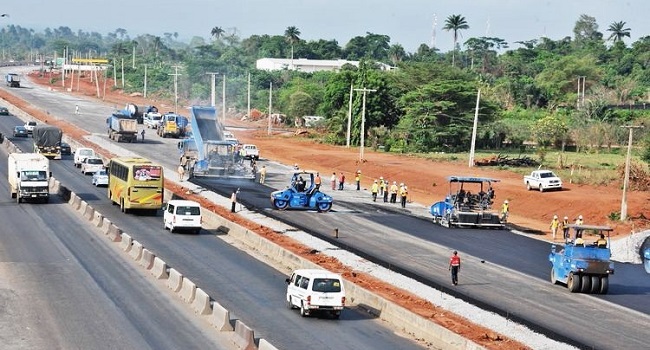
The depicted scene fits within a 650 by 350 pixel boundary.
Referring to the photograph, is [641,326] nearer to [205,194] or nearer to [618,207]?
[618,207]

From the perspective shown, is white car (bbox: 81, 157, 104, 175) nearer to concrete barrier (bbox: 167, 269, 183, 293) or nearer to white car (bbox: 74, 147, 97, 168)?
white car (bbox: 74, 147, 97, 168)

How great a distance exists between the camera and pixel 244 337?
2927 centimetres

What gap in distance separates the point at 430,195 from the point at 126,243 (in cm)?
3589

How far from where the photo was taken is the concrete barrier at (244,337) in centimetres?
2874

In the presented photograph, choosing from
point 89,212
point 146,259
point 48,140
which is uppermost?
point 48,140

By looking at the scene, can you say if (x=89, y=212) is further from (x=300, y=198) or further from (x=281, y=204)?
(x=300, y=198)

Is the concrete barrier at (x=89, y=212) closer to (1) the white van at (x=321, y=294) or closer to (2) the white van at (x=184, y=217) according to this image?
(2) the white van at (x=184, y=217)

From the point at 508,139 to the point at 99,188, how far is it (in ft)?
176

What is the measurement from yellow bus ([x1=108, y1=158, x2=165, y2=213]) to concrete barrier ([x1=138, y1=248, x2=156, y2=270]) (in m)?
13.8

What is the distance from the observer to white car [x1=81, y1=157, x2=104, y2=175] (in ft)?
255

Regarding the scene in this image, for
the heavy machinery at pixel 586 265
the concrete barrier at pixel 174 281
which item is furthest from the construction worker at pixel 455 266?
the concrete barrier at pixel 174 281

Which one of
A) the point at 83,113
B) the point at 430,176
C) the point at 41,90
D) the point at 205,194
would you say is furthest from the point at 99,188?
the point at 41,90

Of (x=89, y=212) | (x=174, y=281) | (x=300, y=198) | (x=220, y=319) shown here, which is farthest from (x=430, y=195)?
(x=220, y=319)

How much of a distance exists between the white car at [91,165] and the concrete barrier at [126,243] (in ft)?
99.9
